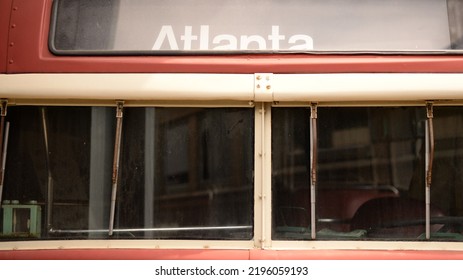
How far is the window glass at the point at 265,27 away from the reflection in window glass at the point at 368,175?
0.25m

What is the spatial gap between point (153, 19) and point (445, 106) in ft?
3.71

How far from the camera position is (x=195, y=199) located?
7.72ft

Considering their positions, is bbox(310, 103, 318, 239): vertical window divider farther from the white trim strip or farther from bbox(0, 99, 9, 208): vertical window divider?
bbox(0, 99, 9, 208): vertical window divider

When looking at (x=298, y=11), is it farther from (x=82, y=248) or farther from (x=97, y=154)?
(x=82, y=248)

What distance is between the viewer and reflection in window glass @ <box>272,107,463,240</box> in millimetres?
2340

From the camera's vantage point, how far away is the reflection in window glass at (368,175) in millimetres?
2340

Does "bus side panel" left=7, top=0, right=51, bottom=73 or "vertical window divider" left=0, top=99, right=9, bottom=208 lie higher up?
"bus side panel" left=7, top=0, right=51, bottom=73

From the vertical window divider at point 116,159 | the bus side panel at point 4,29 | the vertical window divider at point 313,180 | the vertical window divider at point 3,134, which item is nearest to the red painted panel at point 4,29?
the bus side panel at point 4,29

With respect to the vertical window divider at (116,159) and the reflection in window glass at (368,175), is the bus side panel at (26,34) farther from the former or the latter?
the reflection in window glass at (368,175)

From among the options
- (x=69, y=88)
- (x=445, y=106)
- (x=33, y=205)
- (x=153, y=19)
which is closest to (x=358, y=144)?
(x=445, y=106)

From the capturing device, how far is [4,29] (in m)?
2.43

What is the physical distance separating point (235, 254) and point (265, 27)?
2.76 ft

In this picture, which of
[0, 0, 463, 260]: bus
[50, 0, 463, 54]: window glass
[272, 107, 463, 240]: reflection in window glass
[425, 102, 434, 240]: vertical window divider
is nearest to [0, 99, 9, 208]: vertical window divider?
[0, 0, 463, 260]: bus

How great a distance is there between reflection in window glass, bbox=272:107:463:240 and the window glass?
9.9 inches
